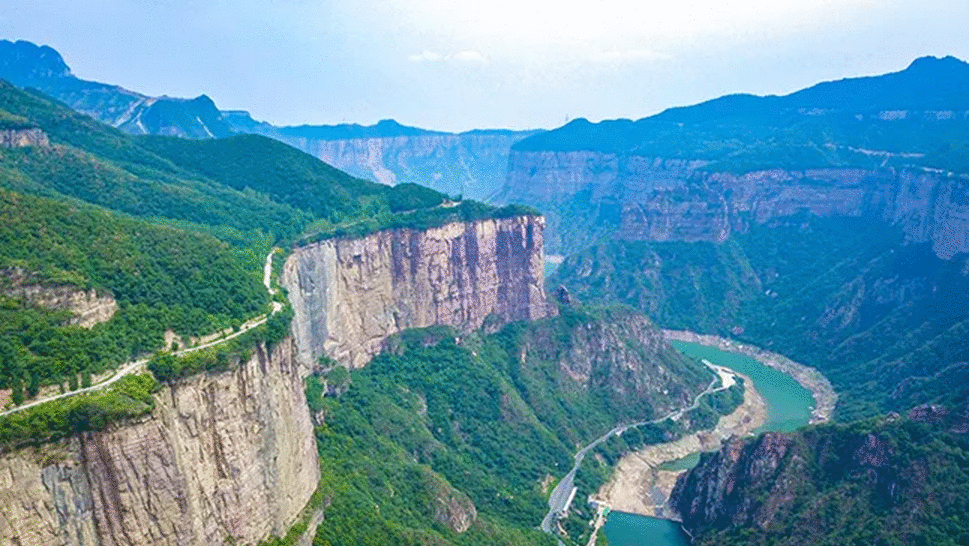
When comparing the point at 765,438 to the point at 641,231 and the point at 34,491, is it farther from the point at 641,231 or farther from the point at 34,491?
the point at 641,231

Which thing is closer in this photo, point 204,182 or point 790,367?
point 204,182

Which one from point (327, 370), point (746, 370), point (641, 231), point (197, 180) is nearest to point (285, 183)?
point (197, 180)

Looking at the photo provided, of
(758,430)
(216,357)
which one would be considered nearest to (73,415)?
(216,357)

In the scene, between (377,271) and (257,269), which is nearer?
(257,269)

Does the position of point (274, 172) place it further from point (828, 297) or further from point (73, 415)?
point (828, 297)

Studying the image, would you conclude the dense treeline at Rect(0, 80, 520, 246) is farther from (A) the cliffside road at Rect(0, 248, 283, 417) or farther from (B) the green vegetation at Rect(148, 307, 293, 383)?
(B) the green vegetation at Rect(148, 307, 293, 383)

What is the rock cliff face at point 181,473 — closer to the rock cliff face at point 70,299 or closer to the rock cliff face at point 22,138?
the rock cliff face at point 70,299
